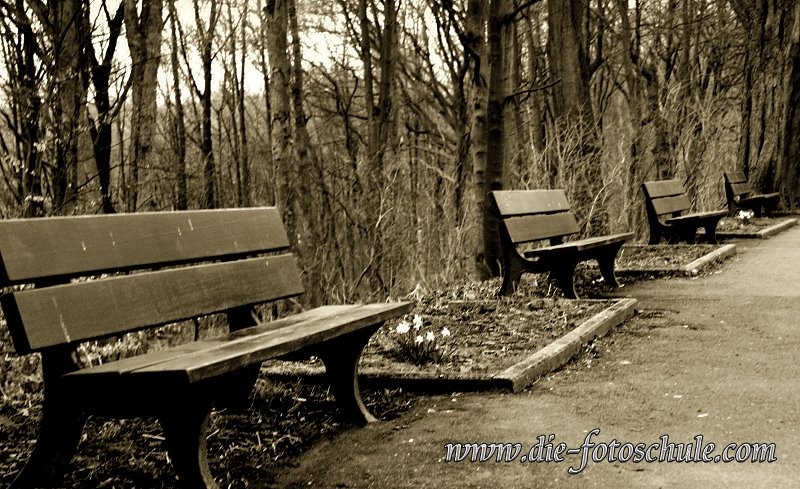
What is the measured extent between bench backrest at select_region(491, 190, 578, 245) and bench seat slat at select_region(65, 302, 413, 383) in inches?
114

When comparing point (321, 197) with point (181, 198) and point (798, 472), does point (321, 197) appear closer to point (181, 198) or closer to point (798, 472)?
point (181, 198)

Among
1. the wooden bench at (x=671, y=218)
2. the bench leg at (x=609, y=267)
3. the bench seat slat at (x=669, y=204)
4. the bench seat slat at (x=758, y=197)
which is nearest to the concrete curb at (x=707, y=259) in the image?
the wooden bench at (x=671, y=218)

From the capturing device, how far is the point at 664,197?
1090cm

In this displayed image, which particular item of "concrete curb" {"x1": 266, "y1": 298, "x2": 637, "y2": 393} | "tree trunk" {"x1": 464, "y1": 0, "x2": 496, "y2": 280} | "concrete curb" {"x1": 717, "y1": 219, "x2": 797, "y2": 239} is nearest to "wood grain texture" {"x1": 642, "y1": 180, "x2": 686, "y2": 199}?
"concrete curb" {"x1": 717, "y1": 219, "x2": 797, "y2": 239}

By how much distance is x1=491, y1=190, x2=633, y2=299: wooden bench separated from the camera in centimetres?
696

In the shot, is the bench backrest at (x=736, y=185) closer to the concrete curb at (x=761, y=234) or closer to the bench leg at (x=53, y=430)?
the concrete curb at (x=761, y=234)

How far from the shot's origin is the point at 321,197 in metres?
14.4

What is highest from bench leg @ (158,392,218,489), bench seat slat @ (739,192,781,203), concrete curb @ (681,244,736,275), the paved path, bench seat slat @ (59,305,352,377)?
bench seat slat @ (739,192,781,203)

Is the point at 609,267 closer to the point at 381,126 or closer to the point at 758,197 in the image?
the point at 758,197

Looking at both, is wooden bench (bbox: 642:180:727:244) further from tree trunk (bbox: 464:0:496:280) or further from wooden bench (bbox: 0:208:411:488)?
wooden bench (bbox: 0:208:411:488)

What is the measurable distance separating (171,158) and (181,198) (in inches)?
221

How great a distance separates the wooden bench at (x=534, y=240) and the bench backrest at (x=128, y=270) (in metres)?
2.78

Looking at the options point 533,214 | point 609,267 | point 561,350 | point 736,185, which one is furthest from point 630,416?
point 736,185

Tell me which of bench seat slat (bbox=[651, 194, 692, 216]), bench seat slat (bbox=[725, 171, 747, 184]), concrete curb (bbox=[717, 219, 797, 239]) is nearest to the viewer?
bench seat slat (bbox=[651, 194, 692, 216])
